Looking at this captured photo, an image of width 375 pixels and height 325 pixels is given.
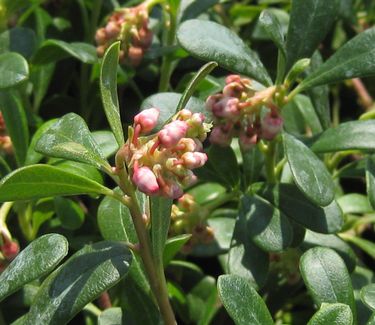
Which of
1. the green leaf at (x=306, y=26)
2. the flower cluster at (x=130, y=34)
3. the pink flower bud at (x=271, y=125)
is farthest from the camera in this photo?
the flower cluster at (x=130, y=34)

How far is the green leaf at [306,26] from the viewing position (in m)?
1.38

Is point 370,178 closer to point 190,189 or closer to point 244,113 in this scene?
point 244,113

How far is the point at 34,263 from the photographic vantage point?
1.01 metres

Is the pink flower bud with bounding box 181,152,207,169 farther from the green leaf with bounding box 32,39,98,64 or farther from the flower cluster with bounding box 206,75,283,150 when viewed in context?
the green leaf with bounding box 32,39,98,64

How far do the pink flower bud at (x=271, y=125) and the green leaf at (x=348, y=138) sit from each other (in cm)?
8

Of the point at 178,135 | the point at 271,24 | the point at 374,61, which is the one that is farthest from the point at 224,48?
A: the point at 178,135

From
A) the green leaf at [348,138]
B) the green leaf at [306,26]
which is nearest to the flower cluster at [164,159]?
the green leaf at [348,138]

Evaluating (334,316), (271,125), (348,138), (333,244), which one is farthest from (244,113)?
(334,316)

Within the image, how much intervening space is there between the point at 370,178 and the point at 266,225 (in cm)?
17

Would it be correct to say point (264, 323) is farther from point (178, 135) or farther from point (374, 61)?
point (374, 61)

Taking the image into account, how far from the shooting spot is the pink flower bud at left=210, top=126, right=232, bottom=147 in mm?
1284

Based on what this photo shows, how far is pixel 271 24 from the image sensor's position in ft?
4.23

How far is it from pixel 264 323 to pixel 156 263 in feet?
0.50

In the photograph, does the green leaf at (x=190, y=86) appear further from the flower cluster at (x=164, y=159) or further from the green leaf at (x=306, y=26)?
the green leaf at (x=306, y=26)
